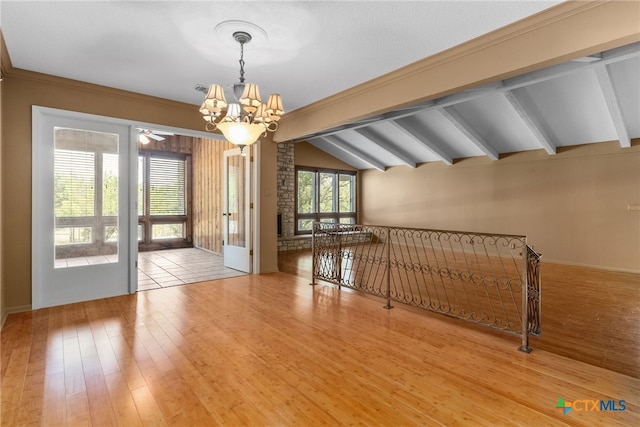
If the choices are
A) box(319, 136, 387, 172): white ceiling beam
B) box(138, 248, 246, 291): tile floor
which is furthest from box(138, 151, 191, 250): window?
box(319, 136, 387, 172): white ceiling beam

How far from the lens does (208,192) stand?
28.2 feet

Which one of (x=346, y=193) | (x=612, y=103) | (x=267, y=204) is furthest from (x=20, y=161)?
(x=346, y=193)

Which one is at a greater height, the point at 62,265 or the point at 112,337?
the point at 62,265

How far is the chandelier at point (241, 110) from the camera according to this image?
271cm

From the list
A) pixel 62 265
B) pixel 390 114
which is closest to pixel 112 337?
pixel 62 265

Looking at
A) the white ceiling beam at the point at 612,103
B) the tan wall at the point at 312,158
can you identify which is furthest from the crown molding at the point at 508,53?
the tan wall at the point at 312,158

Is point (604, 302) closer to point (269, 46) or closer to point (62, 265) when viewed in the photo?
point (269, 46)

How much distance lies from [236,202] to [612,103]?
6377 mm

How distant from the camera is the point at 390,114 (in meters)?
5.98

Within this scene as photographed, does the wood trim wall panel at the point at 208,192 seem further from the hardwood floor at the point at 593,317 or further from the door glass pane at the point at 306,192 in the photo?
the hardwood floor at the point at 593,317

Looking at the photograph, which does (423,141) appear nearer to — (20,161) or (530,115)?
(530,115)

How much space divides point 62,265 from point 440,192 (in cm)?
833

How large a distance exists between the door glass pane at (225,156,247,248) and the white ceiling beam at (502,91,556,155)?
184 inches

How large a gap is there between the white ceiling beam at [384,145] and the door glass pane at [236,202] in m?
3.24
